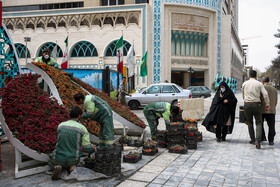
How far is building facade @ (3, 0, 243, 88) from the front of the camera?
34.3 metres

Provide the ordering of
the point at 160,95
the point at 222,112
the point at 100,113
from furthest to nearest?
the point at 160,95, the point at 222,112, the point at 100,113

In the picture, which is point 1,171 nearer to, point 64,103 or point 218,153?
point 64,103

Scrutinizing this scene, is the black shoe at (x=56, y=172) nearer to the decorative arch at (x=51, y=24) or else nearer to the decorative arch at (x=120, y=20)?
the decorative arch at (x=120, y=20)

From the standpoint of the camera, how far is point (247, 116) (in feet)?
23.7

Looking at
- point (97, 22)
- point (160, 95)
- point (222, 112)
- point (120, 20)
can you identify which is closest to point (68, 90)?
point (222, 112)

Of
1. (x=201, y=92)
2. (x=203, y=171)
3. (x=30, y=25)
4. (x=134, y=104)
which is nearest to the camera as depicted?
(x=203, y=171)

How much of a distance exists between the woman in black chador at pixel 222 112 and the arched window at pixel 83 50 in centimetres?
2920

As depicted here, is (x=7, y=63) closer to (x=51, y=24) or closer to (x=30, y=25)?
(x=51, y=24)

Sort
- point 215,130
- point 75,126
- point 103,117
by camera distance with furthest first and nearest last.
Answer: point 215,130, point 103,117, point 75,126

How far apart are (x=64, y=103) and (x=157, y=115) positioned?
2416 millimetres

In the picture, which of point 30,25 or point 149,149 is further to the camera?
point 30,25

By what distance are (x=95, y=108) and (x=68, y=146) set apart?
1035 mm

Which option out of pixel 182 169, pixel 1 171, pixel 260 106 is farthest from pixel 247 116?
pixel 1 171

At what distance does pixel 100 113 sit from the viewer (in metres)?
5.44
